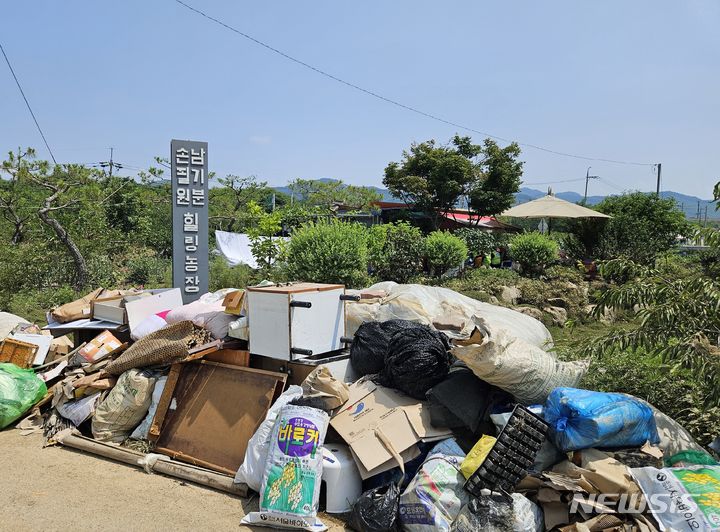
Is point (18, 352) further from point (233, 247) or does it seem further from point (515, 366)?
point (233, 247)

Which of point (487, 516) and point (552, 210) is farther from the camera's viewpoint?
point (552, 210)

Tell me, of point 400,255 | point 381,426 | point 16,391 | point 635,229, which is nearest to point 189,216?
point 16,391

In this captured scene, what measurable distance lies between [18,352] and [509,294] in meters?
7.91

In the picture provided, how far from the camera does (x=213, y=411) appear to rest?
4.38 meters

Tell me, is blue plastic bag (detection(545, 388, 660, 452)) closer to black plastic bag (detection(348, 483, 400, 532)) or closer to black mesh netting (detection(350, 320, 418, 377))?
black plastic bag (detection(348, 483, 400, 532))

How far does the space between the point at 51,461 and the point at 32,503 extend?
28.4 inches

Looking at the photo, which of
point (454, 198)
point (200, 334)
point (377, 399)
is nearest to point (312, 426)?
point (377, 399)

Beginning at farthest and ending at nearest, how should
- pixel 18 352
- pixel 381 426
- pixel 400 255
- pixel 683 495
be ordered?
pixel 400 255 < pixel 18 352 < pixel 381 426 < pixel 683 495

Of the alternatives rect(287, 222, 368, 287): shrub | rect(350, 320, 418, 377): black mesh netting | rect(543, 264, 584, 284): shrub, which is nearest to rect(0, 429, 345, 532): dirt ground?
rect(350, 320, 418, 377): black mesh netting

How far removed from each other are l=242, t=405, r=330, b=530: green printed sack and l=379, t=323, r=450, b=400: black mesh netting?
25.4 inches

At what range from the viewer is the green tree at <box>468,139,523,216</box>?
21500 millimetres

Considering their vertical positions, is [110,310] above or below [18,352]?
above

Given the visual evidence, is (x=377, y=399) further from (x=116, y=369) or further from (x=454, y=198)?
(x=454, y=198)

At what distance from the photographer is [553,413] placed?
3.31 metres
